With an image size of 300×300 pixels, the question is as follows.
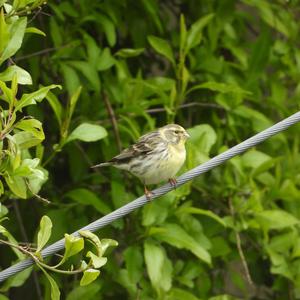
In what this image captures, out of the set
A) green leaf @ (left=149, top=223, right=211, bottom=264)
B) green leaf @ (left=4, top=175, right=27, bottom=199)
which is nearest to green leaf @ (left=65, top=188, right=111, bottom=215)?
green leaf @ (left=149, top=223, right=211, bottom=264)

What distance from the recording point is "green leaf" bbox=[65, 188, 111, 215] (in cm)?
467

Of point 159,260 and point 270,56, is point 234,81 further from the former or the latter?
point 159,260

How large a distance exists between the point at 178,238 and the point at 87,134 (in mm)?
815

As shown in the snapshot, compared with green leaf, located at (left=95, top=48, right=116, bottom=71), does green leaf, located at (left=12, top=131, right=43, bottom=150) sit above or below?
above

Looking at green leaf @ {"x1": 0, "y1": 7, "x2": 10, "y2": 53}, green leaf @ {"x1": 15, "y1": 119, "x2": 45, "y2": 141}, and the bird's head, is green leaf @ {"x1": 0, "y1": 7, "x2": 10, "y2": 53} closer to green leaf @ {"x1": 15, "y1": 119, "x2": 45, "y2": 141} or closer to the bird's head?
green leaf @ {"x1": 15, "y1": 119, "x2": 45, "y2": 141}

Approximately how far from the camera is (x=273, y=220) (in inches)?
200

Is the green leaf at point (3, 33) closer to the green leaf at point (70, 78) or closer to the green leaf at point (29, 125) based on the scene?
the green leaf at point (29, 125)

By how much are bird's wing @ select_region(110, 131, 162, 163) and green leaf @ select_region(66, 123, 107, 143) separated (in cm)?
53

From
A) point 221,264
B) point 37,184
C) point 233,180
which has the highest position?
point 37,184

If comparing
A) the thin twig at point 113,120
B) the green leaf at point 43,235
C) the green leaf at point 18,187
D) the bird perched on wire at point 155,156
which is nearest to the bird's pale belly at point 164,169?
the bird perched on wire at point 155,156

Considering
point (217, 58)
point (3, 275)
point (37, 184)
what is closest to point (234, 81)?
point (217, 58)

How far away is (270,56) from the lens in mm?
5750

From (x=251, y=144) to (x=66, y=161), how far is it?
84.7 inches

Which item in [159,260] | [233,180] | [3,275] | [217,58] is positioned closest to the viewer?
[3,275]
